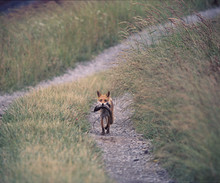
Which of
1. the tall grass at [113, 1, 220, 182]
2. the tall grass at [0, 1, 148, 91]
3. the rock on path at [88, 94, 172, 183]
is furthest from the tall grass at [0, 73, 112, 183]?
the tall grass at [0, 1, 148, 91]

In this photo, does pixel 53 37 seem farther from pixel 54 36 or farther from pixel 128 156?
pixel 128 156

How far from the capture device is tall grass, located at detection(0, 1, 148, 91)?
832 cm

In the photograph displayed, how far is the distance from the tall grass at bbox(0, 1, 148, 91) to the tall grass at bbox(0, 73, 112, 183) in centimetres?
276

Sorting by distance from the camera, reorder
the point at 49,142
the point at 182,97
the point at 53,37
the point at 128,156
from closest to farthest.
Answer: the point at 182,97 < the point at 49,142 < the point at 128,156 < the point at 53,37

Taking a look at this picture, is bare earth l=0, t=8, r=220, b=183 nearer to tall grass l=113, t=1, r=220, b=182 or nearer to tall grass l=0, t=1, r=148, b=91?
tall grass l=113, t=1, r=220, b=182

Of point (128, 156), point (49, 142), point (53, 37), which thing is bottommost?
point (128, 156)

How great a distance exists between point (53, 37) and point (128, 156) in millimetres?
6923

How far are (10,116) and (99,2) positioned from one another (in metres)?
8.24

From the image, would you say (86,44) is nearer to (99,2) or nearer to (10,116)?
(99,2)

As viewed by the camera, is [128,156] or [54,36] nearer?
[128,156]

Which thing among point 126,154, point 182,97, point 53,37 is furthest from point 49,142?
point 53,37

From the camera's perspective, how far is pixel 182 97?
337 centimetres

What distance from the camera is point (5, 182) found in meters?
3.01

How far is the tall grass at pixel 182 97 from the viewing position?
293cm
